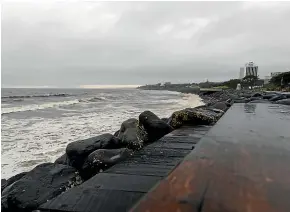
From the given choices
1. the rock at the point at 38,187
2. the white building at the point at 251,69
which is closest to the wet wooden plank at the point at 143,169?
the rock at the point at 38,187

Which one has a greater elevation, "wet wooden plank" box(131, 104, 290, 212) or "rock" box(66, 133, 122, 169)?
"wet wooden plank" box(131, 104, 290, 212)

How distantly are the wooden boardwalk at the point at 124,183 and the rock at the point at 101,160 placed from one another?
0.17 meters

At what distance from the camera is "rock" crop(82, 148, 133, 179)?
4.32m

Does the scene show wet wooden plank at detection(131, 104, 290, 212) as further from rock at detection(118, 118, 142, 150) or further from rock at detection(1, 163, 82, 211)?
rock at detection(118, 118, 142, 150)

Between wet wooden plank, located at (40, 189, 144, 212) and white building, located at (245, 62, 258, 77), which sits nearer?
wet wooden plank, located at (40, 189, 144, 212)

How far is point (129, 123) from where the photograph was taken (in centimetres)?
646

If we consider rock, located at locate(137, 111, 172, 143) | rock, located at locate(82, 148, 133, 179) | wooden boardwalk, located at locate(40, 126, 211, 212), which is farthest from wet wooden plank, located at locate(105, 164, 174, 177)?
rock, located at locate(137, 111, 172, 143)

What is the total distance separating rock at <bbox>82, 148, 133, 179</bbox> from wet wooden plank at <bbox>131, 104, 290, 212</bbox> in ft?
6.37

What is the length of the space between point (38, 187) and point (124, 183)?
4.55 feet

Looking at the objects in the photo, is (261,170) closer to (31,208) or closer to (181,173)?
(181,173)

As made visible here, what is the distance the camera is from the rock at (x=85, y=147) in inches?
202

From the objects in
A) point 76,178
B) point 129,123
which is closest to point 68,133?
point 129,123

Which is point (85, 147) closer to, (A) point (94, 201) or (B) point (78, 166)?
(B) point (78, 166)

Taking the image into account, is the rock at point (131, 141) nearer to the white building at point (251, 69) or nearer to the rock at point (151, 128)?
the rock at point (151, 128)
